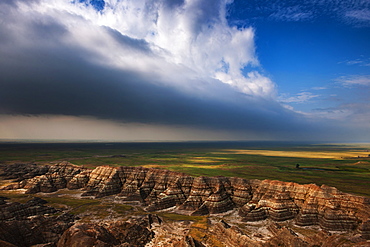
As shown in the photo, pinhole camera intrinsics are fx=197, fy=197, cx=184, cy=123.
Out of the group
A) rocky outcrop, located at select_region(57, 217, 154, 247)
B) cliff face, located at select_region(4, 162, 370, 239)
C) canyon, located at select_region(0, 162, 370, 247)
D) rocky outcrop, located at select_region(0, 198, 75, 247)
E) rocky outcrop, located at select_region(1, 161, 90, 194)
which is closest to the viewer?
rocky outcrop, located at select_region(57, 217, 154, 247)

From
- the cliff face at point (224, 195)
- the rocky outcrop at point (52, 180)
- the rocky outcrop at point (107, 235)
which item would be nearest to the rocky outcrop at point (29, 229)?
the rocky outcrop at point (107, 235)

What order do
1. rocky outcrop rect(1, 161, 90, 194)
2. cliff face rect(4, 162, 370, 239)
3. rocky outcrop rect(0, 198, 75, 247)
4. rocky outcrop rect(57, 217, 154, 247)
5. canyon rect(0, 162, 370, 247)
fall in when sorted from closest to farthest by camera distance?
rocky outcrop rect(57, 217, 154, 247)
rocky outcrop rect(0, 198, 75, 247)
canyon rect(0, 162, 370, 247)
cliff face rect(4, 162, 370, 239)
rocky outcrop rect(1, 161, 90, 194)

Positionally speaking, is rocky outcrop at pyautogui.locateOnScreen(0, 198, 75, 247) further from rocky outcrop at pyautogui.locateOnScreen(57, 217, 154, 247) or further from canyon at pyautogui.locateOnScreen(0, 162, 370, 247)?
rocky outcrop at pyautogui.locateOnScreen(57, 217, 154, 247)

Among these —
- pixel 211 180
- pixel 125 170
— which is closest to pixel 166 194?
pixel 211 180

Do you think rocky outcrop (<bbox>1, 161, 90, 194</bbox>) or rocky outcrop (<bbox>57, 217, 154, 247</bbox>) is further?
rocky outcrop (<bbox>1, 161, 90, 194</bbox>)

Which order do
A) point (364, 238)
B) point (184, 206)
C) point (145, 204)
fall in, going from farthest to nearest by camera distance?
1. point (145, 204)
2. point (184, 206)
3. point (364, 238)

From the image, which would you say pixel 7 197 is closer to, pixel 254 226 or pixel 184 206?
pixel 184 206

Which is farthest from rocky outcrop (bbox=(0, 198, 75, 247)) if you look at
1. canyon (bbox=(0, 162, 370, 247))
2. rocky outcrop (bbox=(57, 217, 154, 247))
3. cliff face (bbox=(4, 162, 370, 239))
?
cliff face (bbox=(4, 162, 370, 239))
